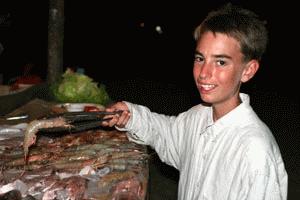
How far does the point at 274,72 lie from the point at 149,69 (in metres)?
8.10

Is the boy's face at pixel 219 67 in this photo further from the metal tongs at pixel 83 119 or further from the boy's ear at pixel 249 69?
the metal tongs at pixel 83 119

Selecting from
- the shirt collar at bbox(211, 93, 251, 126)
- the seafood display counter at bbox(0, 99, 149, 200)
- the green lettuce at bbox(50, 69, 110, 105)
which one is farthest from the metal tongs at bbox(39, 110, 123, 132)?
the green lettuce at bbox(50, 69, 110, 105)

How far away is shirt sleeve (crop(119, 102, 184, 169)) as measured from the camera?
3777 mm

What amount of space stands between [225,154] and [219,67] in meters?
0.70

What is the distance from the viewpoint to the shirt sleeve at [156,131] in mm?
3777

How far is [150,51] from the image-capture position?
30812mm

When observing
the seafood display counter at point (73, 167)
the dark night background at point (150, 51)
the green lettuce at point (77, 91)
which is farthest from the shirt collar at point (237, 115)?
the dark night background at point (150, 51)

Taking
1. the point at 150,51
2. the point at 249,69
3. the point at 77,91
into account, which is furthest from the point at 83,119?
the point at 150,51

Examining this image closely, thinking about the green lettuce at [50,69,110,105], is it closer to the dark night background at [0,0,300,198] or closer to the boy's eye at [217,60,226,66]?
the dark night background at [0,0,300,198]

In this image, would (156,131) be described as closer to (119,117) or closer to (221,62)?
(119,117)

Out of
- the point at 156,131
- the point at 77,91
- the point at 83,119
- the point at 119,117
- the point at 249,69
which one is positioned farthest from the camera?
the point at 77,91

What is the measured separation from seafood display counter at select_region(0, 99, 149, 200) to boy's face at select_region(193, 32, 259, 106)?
1.13 meters

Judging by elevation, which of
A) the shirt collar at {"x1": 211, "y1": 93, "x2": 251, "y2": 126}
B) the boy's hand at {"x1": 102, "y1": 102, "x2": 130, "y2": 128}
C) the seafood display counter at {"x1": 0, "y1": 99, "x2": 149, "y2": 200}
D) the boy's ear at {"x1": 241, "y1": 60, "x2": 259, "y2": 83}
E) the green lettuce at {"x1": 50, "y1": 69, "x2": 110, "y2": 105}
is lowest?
the seafood display counter at {"x1": 0, "y1": 99, "x2": 149, "y2": 200}

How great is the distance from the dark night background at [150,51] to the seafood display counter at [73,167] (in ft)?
15.0
